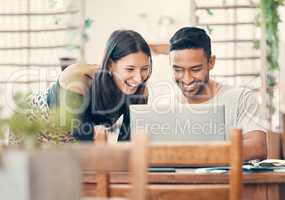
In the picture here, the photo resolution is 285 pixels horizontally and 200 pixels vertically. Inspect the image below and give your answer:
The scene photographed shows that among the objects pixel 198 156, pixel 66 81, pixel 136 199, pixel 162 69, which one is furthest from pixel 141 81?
pixel 136 199

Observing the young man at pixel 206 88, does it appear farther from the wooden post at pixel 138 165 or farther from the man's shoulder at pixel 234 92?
the wooden post at pixel 138 165

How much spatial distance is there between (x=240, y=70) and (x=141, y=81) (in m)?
1.57

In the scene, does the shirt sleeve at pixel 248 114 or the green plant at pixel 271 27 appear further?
the green plant at pixel 271 27

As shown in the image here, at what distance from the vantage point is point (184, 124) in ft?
8.91

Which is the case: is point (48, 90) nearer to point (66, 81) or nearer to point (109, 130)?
point (66, 81)

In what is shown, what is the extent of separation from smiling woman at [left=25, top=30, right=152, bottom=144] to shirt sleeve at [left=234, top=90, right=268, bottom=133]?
29.0 inches

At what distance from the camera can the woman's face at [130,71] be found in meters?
4.27

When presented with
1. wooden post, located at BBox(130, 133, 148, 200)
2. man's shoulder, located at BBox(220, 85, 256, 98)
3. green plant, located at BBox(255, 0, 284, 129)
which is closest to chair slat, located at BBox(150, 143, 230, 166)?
wooden post, located at BBox(130, 133, 148, 200)

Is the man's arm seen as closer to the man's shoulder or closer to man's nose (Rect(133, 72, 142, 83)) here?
the man's shoulder

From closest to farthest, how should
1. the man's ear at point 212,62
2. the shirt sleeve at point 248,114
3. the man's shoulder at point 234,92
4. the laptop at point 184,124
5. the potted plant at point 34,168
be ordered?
the potted plant at point 34,168, the laptop at point 184,124, the shirt sleeve at point 248,114, the man's shoulder at point 234,92, the man's ear at point 212,62

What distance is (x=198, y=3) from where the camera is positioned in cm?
568

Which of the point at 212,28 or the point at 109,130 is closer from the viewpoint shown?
the point at 109,130

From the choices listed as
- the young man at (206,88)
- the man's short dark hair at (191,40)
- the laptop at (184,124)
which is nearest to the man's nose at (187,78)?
the young man at (206,88)

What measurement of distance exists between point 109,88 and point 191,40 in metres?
0.67
